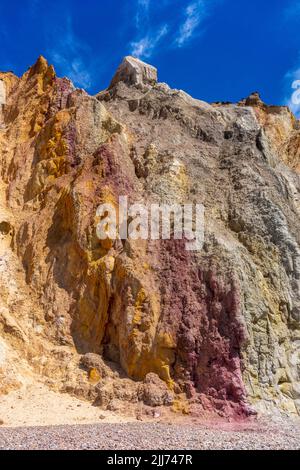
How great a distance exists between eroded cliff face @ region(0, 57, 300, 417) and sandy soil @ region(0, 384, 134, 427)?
39cm

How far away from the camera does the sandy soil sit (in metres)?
12.3

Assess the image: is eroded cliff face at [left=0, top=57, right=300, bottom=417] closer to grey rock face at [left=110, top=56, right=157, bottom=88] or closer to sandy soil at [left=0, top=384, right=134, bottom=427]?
sandy soil at [left=0, top=384, right=134, bottom=427]

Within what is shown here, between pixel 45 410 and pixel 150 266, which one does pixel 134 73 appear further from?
pixel 45 410

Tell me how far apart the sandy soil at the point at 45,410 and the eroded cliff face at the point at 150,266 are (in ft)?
1.29

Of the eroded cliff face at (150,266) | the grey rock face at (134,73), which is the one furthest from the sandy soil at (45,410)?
the grey rock face at (134,73)

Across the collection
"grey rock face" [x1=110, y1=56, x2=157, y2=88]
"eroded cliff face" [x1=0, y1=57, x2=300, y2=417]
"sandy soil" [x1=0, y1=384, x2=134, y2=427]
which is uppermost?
"grey rock face" [x1=110, y1=56, x2=157, y2=88]

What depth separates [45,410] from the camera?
13.0 meters

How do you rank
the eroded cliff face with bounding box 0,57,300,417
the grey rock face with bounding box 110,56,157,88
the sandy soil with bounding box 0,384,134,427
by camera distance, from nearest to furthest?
1. the sandy soil with bounding box 0,384,134,427
2. the eroded cliff face with bounding box 0,57,300,417
3. the grey rock face with bounding box 110,56,157,88

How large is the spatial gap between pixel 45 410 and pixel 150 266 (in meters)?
5.38

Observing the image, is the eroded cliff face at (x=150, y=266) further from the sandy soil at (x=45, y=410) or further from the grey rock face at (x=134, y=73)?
the grey rock face at (x=134, y=73)

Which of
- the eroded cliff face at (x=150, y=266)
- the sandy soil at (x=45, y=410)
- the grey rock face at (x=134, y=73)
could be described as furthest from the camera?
the grey rock face at (x=134, y=73)

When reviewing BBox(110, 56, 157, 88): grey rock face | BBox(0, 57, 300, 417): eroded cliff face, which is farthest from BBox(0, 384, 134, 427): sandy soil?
BBox(110, 56, 157, 88): grey rock face

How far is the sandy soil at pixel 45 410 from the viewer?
12.3 meters

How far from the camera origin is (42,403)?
13328mm
